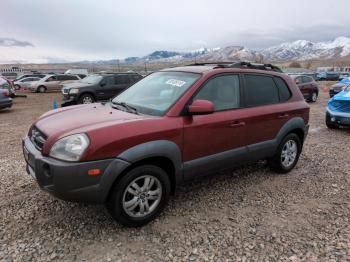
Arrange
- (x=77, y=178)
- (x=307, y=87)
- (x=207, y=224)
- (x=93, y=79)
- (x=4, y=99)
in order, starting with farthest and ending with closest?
(x=307, y=87) → (x=93, y=79) → (x=4, y=99) → (x=207, y=224) → (x=77, y=178)

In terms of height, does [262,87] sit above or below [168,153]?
above

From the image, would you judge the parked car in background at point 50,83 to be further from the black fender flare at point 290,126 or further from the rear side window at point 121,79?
the black fender flare at point 290,126

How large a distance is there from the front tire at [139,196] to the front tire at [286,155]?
89.7 inches

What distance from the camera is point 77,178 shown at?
300 centimetres

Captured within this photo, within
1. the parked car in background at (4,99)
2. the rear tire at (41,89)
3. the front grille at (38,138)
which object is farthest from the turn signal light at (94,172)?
the rear tire at (41,89)

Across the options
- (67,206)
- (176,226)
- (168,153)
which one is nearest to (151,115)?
(168,153)

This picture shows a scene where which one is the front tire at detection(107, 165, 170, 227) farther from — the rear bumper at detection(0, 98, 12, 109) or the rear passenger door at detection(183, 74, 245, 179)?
the rear bumper at detection(0, 98, 12, 109)

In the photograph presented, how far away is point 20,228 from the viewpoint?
350cm

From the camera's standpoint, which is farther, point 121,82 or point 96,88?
point 121,82

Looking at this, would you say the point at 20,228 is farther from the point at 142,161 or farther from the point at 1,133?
the point at 1,133

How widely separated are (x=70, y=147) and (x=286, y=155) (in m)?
3.64

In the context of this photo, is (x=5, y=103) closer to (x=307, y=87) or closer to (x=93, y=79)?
(x=93, y=79)

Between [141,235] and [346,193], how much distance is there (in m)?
3.09

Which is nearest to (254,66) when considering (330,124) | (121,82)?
(330,124)
